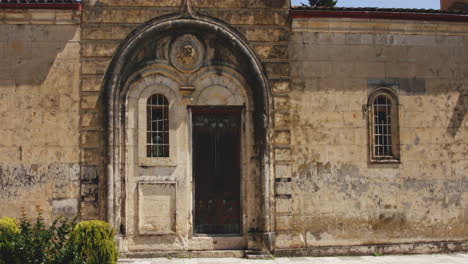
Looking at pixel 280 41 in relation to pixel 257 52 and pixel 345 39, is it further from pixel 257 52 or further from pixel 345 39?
→ pixel 345 39

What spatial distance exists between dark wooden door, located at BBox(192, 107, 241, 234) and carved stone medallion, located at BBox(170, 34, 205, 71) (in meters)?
0.95

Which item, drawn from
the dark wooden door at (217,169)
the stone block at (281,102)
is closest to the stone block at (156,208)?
the dark wooden door at (217,169)

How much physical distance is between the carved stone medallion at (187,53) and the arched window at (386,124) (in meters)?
3.91

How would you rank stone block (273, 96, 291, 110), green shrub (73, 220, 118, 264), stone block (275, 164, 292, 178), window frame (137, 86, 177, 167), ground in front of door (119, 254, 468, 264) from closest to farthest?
green shrub (73, 220, 118, 264) → ground in front of door (119, 254, 468, 264) → window frame (137, 86, 177, 167) → stone block (275, 164, 292, 178) → stone block (273, 96, 291, 110)

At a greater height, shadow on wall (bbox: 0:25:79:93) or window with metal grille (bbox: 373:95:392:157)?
shadow on wall (bbox: 0:25:79:93)

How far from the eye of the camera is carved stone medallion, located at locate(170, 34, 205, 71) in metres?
11.4

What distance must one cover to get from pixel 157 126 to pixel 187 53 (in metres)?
1.67

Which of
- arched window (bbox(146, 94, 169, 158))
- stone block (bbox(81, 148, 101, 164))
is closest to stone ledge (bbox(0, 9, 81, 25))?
arched window (bbox(146, 94, 169, 158))

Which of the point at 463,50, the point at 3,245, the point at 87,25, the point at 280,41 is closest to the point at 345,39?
the point at 280,41

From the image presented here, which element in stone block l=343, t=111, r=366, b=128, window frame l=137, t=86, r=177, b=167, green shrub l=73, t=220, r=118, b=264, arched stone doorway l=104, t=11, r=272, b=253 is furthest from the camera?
stone block l=343, t=111, r=366, b=128

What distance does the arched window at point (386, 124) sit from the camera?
11867 mm

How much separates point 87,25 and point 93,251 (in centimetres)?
510

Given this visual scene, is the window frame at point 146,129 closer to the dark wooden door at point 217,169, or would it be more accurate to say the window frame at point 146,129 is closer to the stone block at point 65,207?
the dark wooden door at point 217,169

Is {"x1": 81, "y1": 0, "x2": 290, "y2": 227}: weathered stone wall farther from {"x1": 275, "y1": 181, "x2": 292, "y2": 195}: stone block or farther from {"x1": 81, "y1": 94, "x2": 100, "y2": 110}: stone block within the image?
{"x1": 275, "y1": 181, "x2": 292, "y2": 195}: stone block
